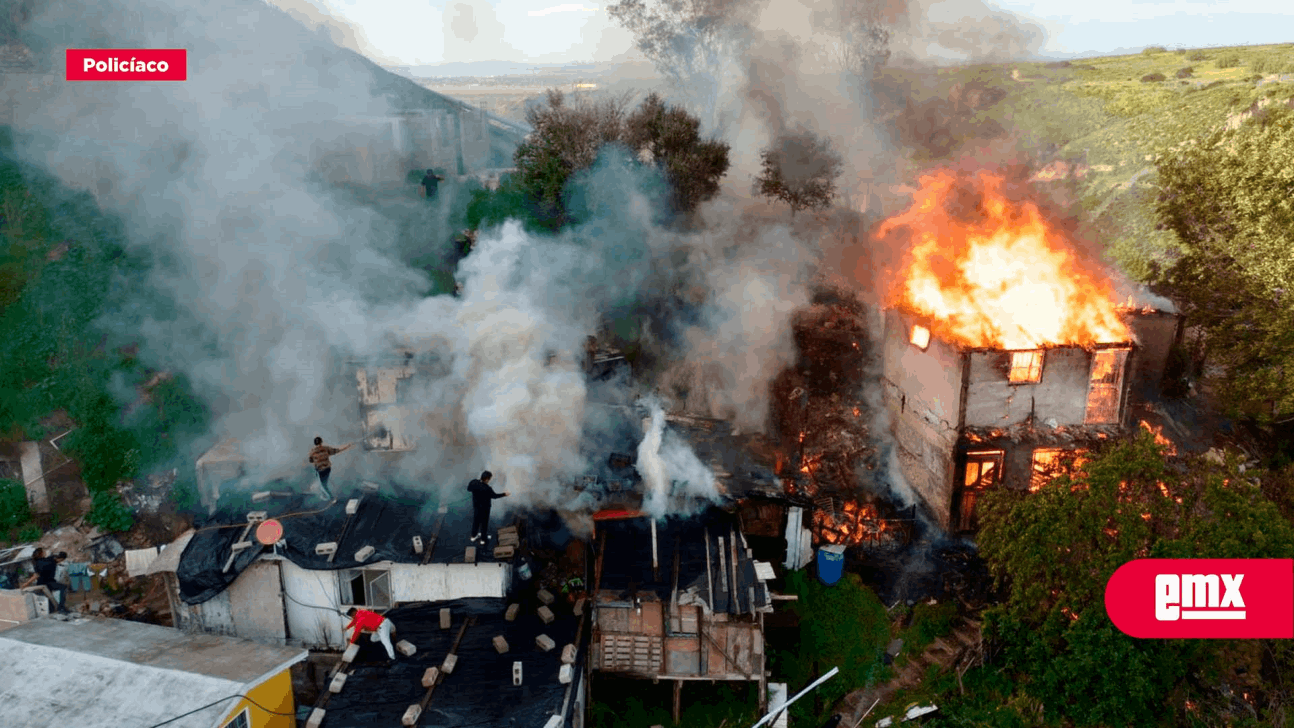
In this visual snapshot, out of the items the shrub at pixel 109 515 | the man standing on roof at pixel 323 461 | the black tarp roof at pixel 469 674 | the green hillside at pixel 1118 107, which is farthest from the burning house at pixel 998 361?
the shrub at pixel 109 515

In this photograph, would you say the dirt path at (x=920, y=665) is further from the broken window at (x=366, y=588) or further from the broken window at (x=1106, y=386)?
the broken window at (x=366, y=588)

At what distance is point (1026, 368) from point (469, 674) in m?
13.8

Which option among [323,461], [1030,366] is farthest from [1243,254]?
[323,461]

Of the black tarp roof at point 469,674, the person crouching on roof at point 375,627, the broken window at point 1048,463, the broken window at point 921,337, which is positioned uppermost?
the broken window at point 921,337

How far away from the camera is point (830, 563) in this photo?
1677cm

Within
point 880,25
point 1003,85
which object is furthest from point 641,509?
point 1003,85

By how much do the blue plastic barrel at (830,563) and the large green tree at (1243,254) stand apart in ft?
39.6

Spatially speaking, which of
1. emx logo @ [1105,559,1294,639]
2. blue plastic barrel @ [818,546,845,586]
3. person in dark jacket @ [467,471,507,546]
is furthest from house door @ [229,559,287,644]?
emx logo @ [1105,559,1294,639]

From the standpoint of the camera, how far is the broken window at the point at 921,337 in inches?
754

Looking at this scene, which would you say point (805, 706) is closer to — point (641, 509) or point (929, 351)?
point (641, 509)

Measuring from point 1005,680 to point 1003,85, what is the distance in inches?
1495

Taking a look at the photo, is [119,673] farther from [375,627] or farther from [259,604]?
[375,627]

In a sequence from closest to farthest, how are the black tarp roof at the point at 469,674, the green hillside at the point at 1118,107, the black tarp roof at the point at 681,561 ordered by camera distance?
the black tarp roof at the point at 469,674 < the black tarp roof at the point at 681,561 < the green hillside at the point at 1118,107

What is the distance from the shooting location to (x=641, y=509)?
14.8 m
